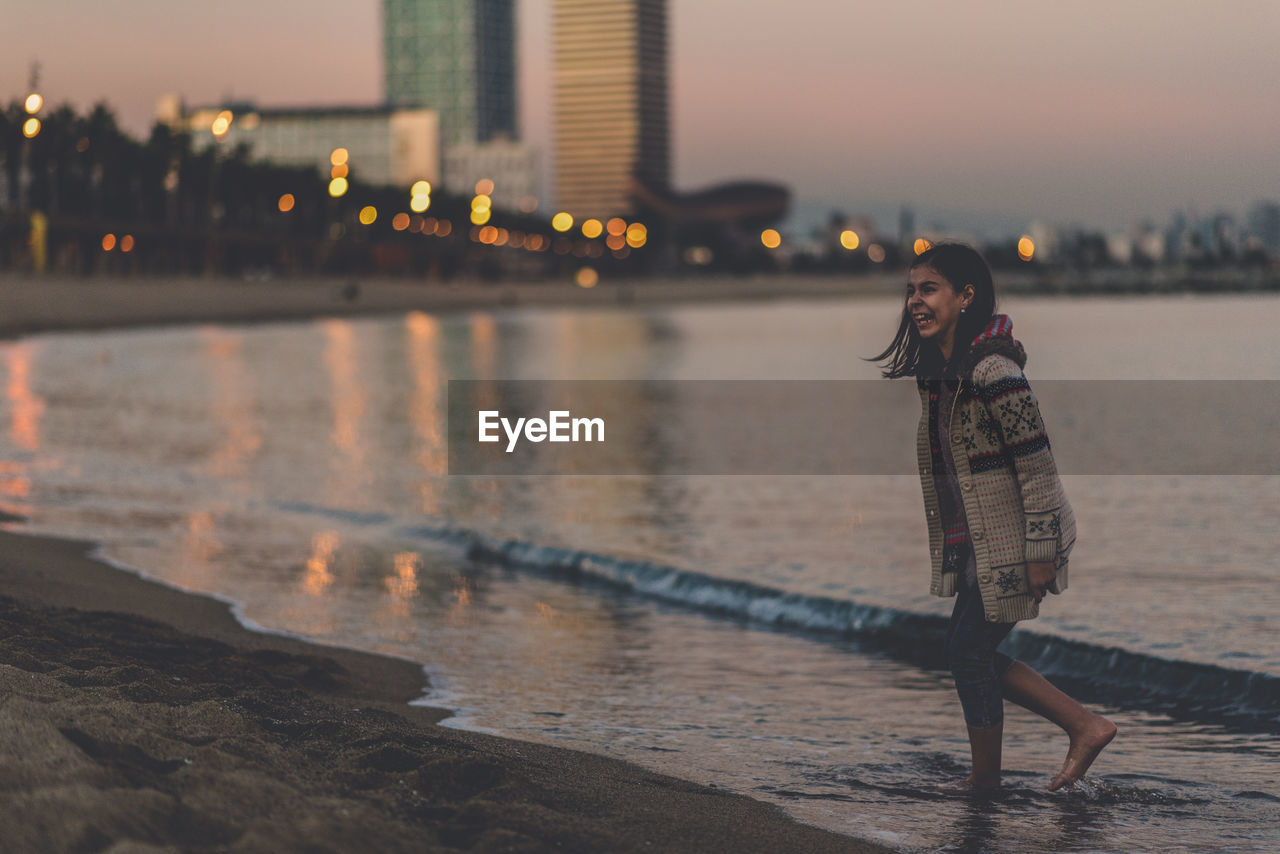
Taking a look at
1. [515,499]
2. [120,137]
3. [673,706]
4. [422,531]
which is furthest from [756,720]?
[120,137]

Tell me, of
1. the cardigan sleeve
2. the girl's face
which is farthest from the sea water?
the girl's face

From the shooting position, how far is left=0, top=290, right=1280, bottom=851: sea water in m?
6.04

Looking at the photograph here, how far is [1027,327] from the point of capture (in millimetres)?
109125

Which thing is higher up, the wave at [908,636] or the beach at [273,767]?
the beach at [273,767]

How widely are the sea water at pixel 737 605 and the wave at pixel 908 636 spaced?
0.02 m

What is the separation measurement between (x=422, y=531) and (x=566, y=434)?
1290cm

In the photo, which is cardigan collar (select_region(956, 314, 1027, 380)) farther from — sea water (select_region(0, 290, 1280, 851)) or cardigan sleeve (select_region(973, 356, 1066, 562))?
sea water (select_region(0, 290, 1280, 851))

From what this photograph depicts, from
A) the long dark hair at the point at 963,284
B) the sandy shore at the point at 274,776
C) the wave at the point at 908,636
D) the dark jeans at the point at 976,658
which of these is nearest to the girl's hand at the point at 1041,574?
the dark jeans at the point at 976,658

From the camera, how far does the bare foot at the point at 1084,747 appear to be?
217 inches

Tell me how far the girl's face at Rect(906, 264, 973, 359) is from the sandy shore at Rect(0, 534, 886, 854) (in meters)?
1.69

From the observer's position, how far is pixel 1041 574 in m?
5.01

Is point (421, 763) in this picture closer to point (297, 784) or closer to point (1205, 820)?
point (297, 784)

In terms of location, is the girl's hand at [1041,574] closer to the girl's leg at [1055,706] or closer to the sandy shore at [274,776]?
the girl's leg at [1055,706]

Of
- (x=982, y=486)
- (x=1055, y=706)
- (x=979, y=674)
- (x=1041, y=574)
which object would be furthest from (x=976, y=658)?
(x=982, y=486)
